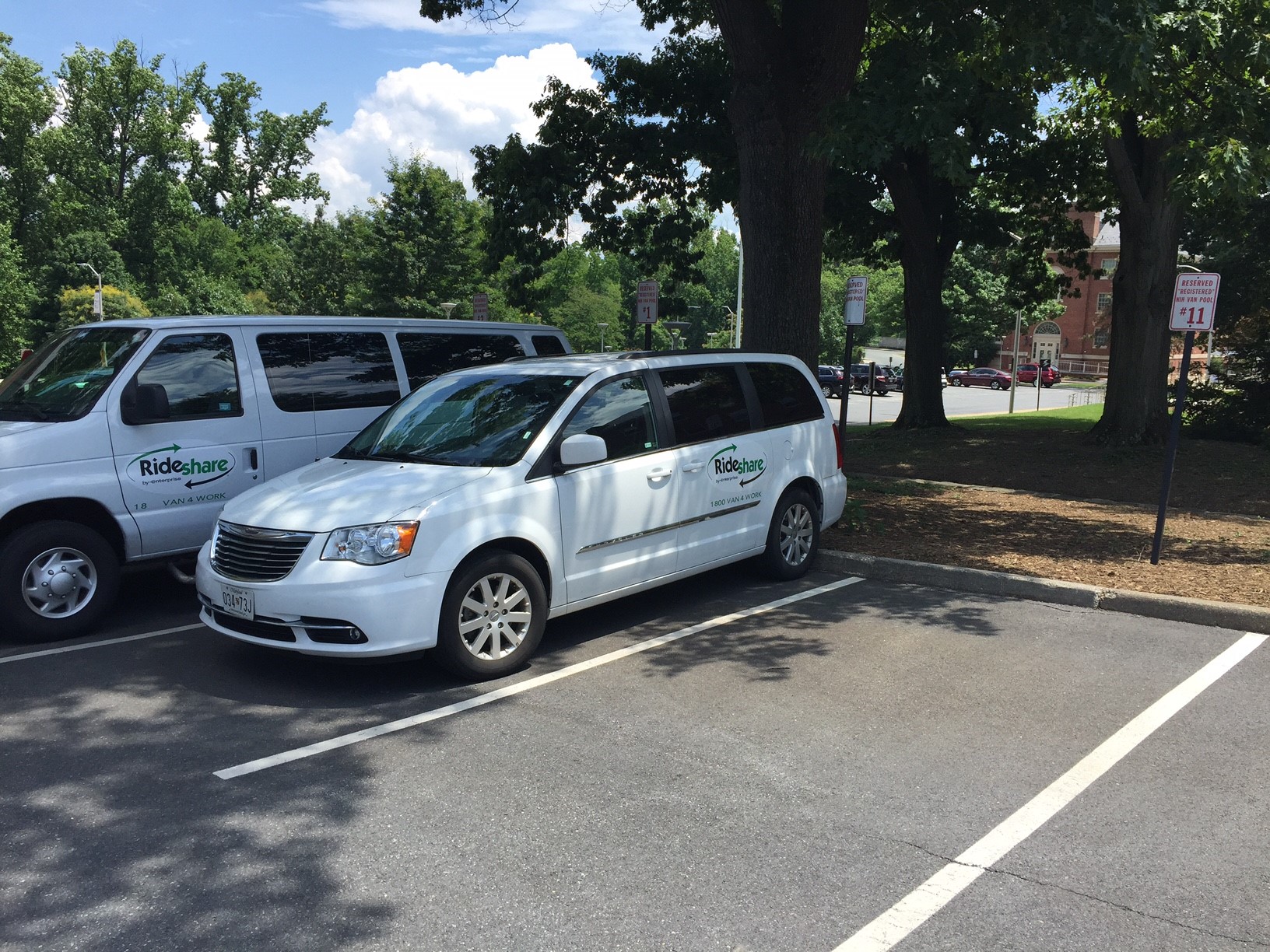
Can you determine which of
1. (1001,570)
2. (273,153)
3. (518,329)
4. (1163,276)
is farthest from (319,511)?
(273,153)

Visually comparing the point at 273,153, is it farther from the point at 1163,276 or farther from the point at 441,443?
the point at 441,443

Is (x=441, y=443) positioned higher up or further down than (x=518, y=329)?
further down

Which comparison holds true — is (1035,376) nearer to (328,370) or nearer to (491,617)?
(328,370)

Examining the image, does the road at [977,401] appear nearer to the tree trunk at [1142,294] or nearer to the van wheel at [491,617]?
the tree trunk at [1142,294]

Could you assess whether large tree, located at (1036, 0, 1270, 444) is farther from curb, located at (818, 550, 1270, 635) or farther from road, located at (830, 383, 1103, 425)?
road, located at (830, 383, 1103, 425)

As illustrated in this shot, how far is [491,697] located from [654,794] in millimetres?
1510

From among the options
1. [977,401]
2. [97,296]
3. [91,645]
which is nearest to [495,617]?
[91,645]

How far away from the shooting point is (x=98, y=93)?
6631 centimetres

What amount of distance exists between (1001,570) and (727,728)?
4033 mm

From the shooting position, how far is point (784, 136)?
10562mm

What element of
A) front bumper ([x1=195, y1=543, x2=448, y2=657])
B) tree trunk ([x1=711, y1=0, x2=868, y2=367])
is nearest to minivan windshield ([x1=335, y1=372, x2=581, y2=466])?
front bumper ([x1=195, y1=543, x2=448, y2=657])

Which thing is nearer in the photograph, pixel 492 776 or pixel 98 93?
pixel 492 776

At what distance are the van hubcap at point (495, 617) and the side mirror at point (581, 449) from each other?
774 millimetres

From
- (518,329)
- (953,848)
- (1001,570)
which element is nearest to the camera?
(953,848)
